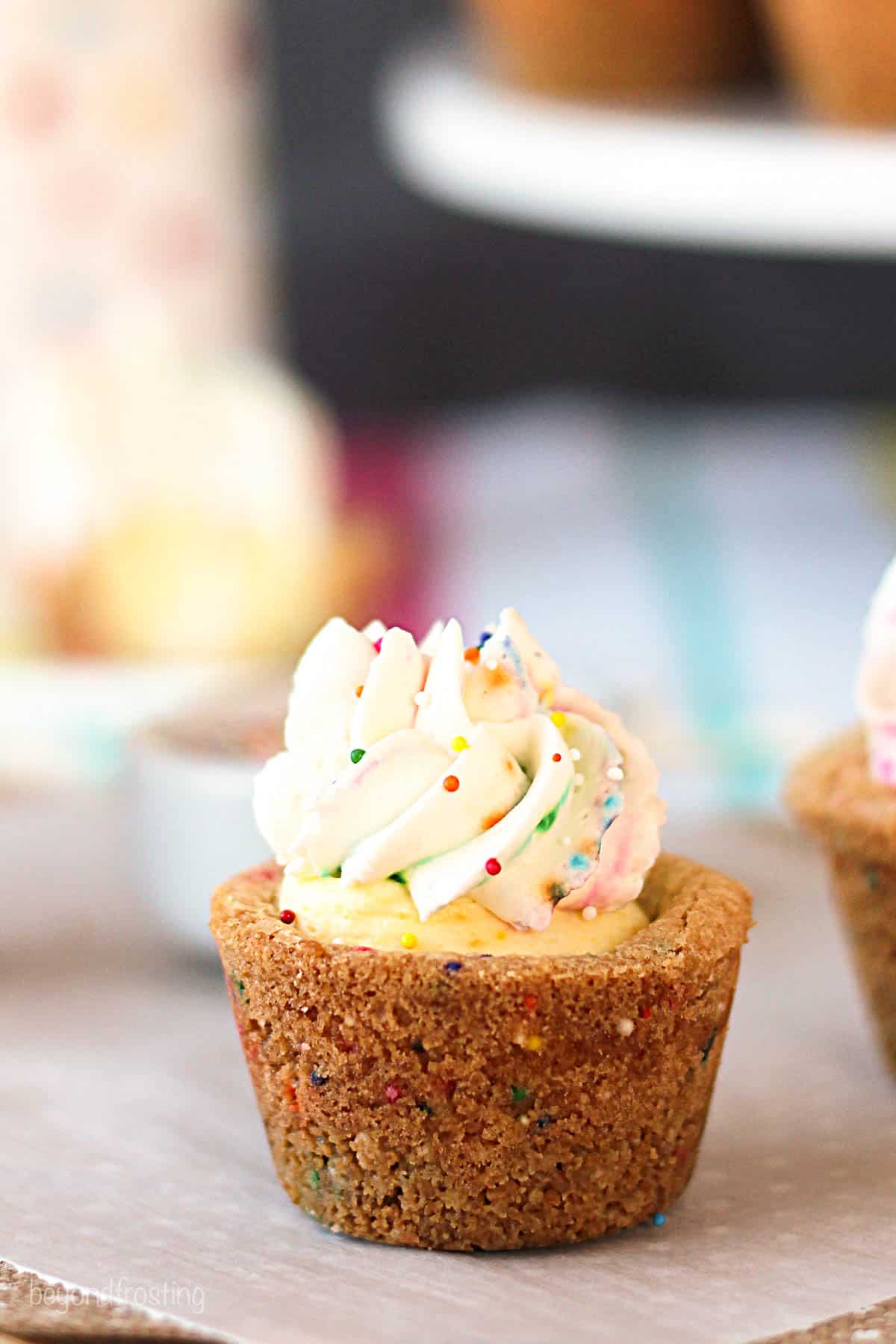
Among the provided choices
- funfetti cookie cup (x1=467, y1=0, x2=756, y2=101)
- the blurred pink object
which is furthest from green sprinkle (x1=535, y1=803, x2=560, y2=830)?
the blurred pink object

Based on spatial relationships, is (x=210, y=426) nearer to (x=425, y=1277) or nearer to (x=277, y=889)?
(x=277, y=889)

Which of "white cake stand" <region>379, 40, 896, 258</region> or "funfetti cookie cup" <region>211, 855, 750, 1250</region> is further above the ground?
"white cake stand" <region>379, 40, 896, 258</region>

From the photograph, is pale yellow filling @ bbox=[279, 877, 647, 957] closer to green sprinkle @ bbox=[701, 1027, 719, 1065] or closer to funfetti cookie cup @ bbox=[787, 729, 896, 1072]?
green sprinkle @ bbox=[701, 1027, 719, 1065]

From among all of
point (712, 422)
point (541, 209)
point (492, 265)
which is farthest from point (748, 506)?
point (541, 209)

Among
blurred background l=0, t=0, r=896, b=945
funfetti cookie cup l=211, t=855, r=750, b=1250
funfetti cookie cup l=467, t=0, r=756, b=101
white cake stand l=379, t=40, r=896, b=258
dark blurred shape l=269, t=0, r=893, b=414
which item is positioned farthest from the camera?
dark blurred shape l=269, t=0, r=893, b=414

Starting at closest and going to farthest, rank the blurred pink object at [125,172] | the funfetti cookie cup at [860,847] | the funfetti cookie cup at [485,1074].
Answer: the funfetti cookie cup at [485,1074]
the funfetti cookie cup at [860,847]
the blurred pink object at [125,172]

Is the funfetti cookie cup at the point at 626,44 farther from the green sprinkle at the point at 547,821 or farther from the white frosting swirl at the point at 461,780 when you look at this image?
the green sprinkle at the point at 547,821

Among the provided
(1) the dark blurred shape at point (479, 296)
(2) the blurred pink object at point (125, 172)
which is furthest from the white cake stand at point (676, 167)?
(1) the dark blurred shape at point (479, 296)
